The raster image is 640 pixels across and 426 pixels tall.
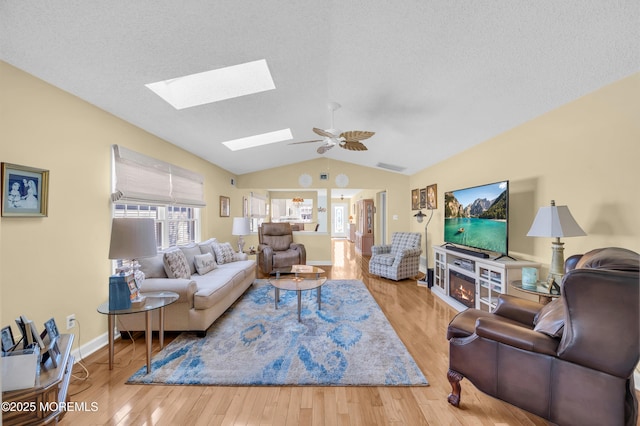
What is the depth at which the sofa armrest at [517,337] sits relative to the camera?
4.98 feet

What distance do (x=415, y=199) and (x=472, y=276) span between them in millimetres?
3108

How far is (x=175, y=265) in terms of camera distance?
3057 mm

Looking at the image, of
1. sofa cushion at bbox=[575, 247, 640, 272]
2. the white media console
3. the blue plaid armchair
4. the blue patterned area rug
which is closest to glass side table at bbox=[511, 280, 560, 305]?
the white media console

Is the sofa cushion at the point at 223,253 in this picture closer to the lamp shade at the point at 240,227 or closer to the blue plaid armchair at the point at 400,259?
the lamp shade at the point at 240,227

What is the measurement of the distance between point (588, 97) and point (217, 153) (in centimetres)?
479

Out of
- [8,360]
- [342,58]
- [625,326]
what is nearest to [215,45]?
[342,58]

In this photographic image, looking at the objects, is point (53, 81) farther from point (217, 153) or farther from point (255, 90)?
point (217, 153)

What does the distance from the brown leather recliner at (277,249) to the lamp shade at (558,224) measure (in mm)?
4142

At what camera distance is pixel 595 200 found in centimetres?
226

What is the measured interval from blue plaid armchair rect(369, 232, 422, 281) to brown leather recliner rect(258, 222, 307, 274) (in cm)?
159

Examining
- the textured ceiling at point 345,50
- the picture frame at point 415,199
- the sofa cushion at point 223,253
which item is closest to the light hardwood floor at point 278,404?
the sofa cushion at point 223,253

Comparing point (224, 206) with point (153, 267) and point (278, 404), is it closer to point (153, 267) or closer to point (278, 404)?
point (153, 267)

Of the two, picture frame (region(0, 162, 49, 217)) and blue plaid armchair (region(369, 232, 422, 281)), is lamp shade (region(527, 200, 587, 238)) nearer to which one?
blue plaid armchair (region(369, 232, 422, 281))

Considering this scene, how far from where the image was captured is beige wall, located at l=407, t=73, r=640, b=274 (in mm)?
2033
